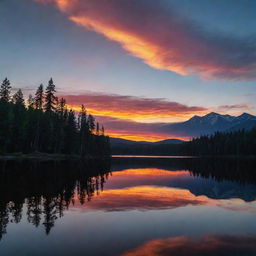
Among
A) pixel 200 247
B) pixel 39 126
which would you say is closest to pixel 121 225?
pixel 200 247

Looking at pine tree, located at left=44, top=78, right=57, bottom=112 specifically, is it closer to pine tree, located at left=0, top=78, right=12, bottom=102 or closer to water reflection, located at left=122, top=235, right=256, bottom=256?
pine tree, located at left=0, top=78, right=12, bottom=102

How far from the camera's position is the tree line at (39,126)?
64375 mm

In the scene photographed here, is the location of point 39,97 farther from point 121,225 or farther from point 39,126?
point 121,225

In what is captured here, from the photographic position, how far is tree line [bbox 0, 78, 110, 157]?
2534 inches

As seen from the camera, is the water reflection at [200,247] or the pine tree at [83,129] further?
the pine tree at [83,129]

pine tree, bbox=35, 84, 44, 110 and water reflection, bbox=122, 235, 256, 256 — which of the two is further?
pine tree, bbox=35, 84, 44, 110

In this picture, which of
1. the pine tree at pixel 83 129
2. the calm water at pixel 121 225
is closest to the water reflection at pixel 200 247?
the calm water at pixel 121 225

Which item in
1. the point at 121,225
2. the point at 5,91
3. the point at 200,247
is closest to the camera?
the point at 200,247

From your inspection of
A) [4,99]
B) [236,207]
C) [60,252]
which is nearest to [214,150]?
[4,99]

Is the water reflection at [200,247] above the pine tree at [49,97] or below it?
below

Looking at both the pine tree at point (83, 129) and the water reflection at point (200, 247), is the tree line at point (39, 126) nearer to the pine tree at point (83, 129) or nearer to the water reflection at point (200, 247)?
the pine tree at point (83, 129)

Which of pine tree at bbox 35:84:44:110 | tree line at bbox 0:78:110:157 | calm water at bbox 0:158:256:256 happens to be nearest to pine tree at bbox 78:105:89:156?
tree line at bbox 0:78:110:157

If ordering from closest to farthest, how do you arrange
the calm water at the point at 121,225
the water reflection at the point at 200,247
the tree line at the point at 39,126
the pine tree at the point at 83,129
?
the water reflection at the point at 200,247, the calm water at the point at 121,225, the tree line at the point at 39,126, the pine tree at the point at 83,129

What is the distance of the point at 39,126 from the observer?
74.1 m
